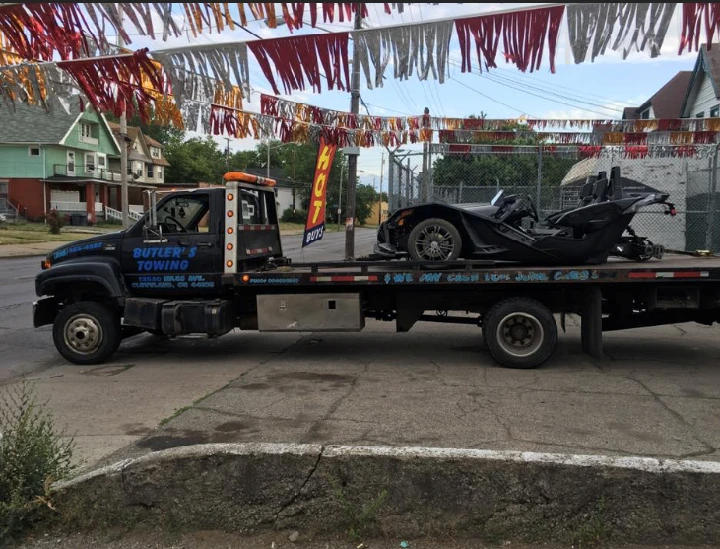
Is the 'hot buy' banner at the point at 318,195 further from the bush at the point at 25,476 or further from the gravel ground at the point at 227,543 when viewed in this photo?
the gravel ground at the point at 227,543

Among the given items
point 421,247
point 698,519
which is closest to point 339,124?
point 421,247

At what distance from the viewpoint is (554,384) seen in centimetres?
618

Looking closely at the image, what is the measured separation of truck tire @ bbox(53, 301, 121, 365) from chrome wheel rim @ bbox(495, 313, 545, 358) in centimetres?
485

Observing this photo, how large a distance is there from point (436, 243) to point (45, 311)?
5124mm

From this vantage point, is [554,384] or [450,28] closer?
[450,28]

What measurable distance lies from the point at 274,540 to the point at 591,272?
474cm

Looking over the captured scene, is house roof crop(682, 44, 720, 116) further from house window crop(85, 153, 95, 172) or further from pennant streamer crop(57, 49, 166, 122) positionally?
house window crop(85, 153, 95, 172)

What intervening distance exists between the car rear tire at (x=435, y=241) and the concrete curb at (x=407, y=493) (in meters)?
3.77

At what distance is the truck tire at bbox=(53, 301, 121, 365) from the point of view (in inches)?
288

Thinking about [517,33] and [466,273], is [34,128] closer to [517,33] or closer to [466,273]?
[466,273]

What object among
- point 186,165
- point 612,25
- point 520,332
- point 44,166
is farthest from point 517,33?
point 186,165

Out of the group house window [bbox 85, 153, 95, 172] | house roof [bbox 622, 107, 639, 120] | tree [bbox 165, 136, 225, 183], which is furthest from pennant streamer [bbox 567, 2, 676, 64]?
tree [bbox 165, 136, 225, 183]

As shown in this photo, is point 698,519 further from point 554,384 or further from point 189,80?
point 189,80

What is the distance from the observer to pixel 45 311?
7.59 m
